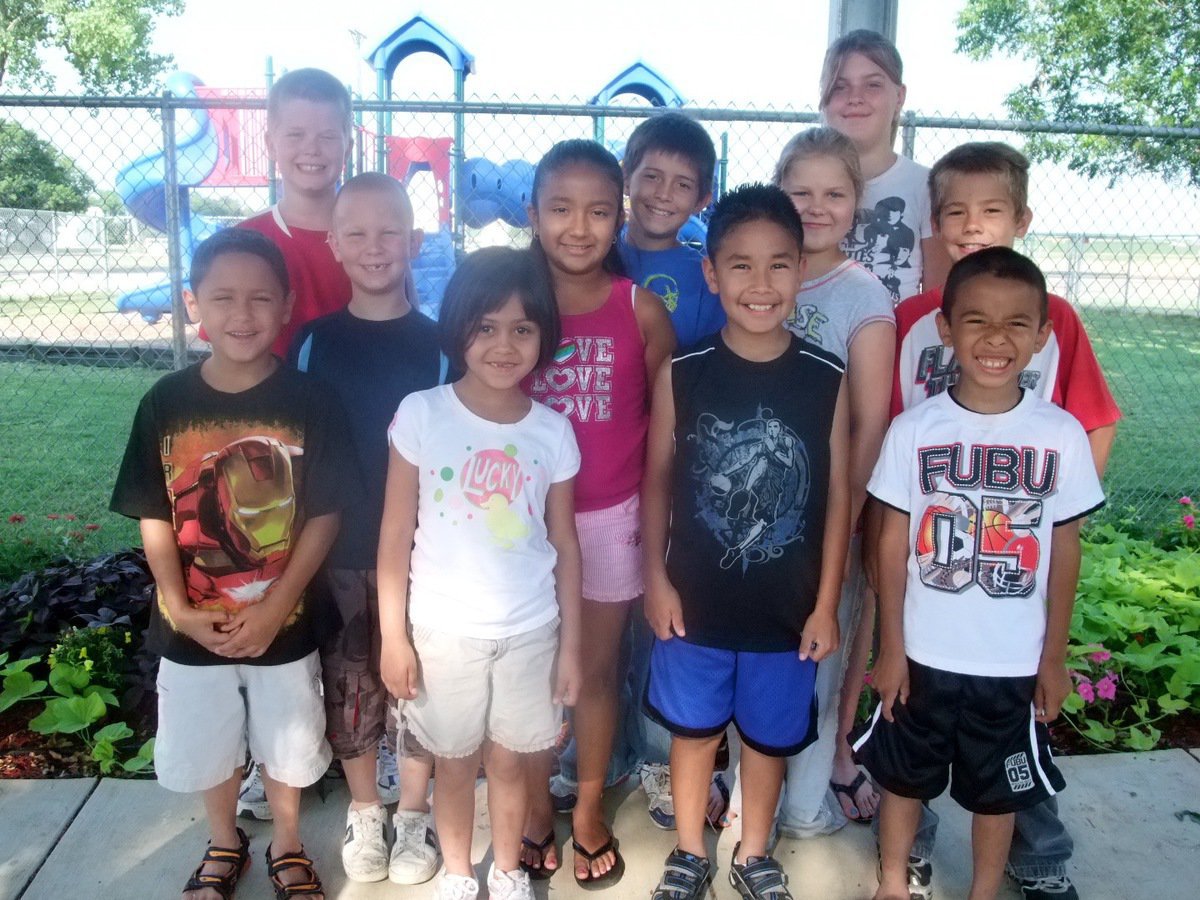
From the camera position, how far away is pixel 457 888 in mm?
2217

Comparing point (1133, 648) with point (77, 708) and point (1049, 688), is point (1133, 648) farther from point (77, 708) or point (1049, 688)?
point (77, 708)

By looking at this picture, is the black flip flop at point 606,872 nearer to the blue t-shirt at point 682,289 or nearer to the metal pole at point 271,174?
the blue t-shirt at point 682,289

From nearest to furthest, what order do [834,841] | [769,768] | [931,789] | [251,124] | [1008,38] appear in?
[931,789], [769,768], [834,841], [251,124], [1008,38]

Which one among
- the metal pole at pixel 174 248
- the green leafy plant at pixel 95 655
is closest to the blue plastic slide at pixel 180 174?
the metal pole at pixel 174 248

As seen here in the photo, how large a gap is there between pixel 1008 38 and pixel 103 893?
24.0 m

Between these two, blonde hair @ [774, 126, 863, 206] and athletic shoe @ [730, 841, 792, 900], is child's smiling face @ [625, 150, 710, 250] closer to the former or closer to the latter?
blonde hair @ [774, 126, 863, 206]

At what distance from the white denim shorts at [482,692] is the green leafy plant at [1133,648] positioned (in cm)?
195

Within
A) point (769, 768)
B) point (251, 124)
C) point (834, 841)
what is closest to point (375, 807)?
point (769, 768)

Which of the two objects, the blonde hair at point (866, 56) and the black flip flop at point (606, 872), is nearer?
the black flip flop at point (606, 872)

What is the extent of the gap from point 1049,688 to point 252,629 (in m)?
1.75

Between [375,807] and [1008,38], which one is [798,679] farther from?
[1008,38]

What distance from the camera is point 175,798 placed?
2652 millimetres

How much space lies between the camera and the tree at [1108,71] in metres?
16.9

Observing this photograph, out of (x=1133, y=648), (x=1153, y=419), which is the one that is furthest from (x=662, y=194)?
(x=1153, y=419)
